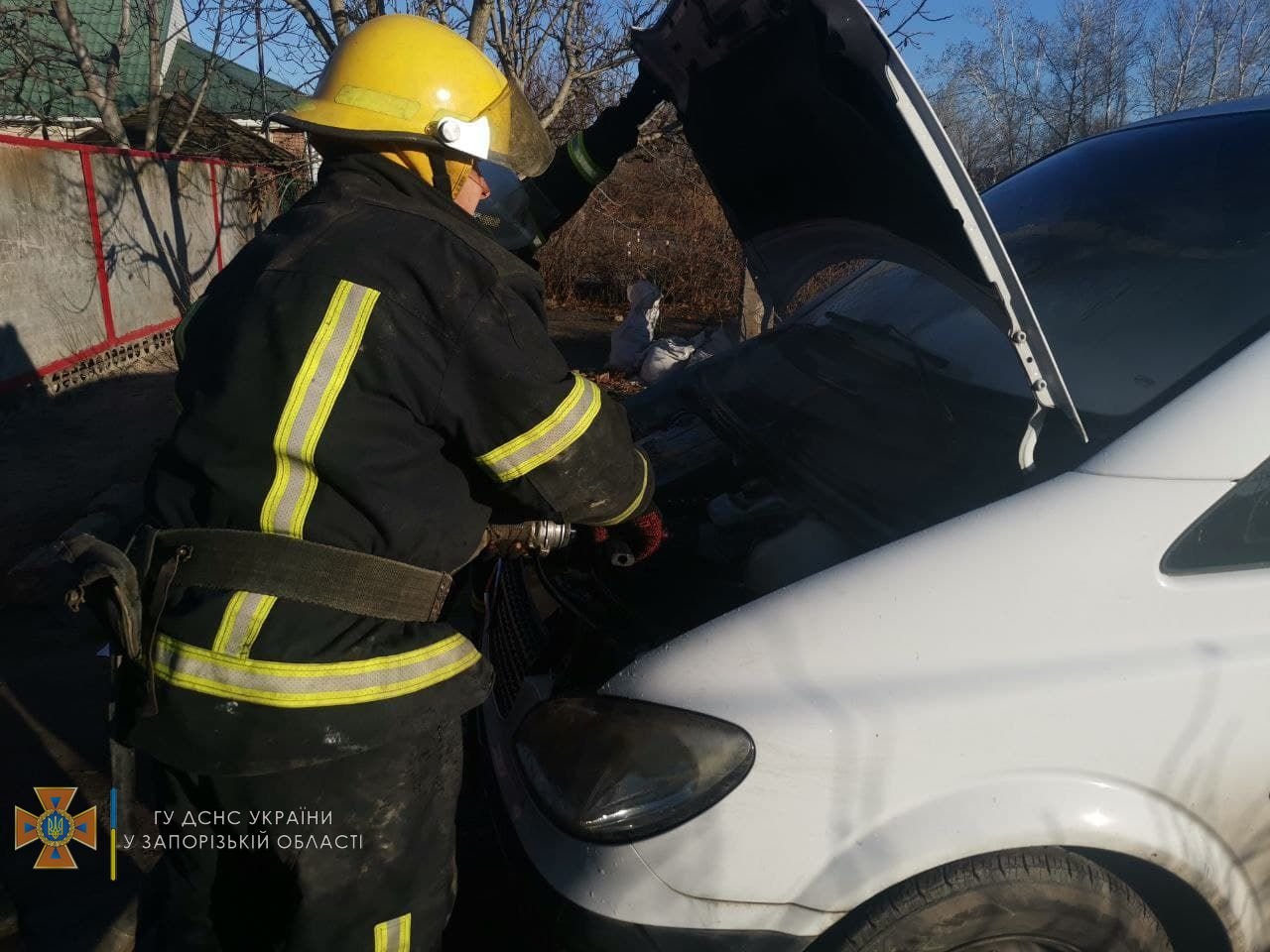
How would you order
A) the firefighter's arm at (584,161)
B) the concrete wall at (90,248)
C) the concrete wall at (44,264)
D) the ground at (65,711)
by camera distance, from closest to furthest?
the ground at (65,711) → the firefighter's arm at (584,161) → the concrete wall at (44,264) → the concrete wall at (90,248)

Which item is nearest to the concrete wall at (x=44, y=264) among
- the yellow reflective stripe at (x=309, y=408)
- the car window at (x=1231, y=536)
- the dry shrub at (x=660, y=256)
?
the dry shrub at (x=660, y=256)

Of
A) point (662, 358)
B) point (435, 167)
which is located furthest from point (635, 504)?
point (662, 358)

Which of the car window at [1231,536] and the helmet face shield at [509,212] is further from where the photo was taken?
the helmet face shield at [509,212]

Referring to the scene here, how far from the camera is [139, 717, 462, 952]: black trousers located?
1617 mm

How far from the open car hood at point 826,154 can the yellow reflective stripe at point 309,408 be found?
94 centimetres

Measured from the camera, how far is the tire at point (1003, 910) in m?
1.57

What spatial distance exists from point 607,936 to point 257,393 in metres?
1.07

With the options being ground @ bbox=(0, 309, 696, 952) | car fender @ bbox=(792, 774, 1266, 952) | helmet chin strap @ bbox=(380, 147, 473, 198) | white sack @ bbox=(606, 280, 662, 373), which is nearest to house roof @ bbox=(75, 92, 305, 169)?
ground @ bbox=(0, 309, 696, 952)

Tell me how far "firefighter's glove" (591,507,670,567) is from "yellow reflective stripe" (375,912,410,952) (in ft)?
2.72

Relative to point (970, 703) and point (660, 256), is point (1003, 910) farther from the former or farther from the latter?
point (660, 256)

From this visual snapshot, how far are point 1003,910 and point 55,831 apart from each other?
278 centimetres

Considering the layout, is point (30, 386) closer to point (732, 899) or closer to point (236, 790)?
point (236, 790)

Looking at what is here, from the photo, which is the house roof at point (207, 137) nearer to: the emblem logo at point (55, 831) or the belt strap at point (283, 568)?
the emblem logo at point (55, 831)

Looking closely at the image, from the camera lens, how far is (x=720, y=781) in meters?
1.54
